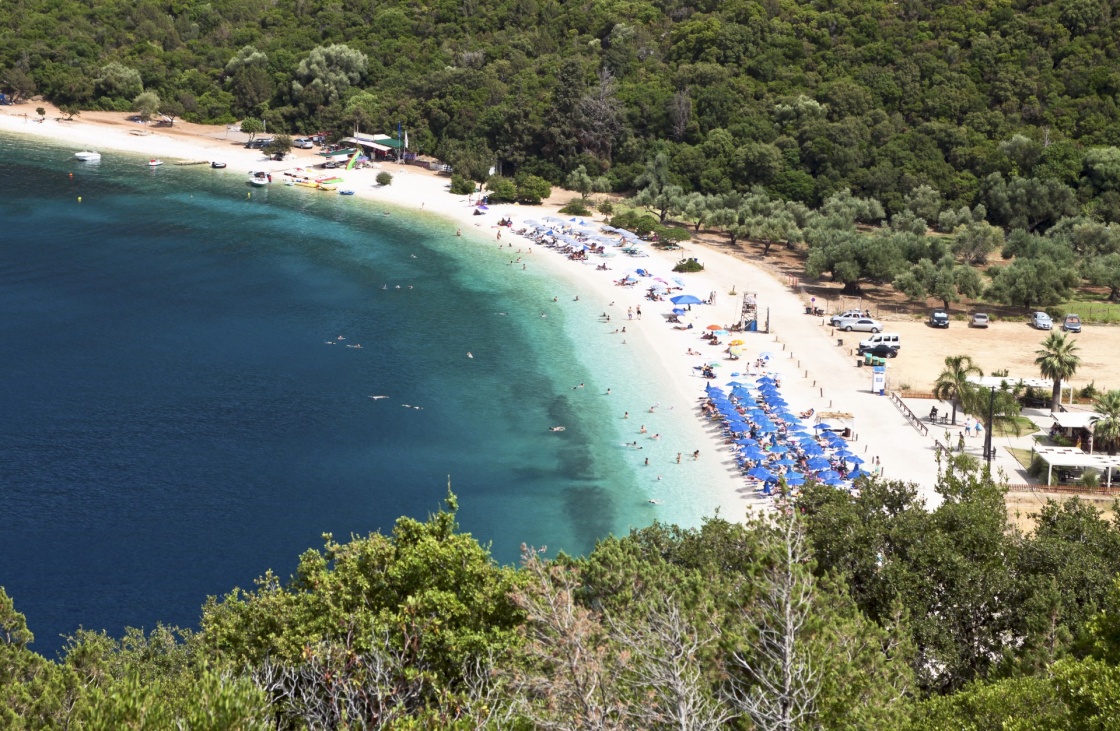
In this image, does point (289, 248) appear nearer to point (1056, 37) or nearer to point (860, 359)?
point (860, 359)

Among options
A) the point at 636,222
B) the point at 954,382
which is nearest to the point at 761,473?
the point at 954,382

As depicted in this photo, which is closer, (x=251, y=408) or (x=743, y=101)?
(x=251, y=408)

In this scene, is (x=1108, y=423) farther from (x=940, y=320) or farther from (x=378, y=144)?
(x=378, y=144)

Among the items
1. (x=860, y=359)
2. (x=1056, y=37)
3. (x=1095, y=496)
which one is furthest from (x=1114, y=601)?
(x=1056, y=37)

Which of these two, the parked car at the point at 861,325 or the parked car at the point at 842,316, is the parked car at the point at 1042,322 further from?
the parked car at the point at 842,316

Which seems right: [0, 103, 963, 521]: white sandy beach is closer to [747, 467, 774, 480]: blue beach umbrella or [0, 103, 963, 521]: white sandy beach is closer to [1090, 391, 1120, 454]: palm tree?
[747, 467, 774, 480]: blue beach umbrella

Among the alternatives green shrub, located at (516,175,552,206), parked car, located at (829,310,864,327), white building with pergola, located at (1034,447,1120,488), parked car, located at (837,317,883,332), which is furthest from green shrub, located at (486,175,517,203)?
white building with pergola, located at (1034,447,1120,488)
